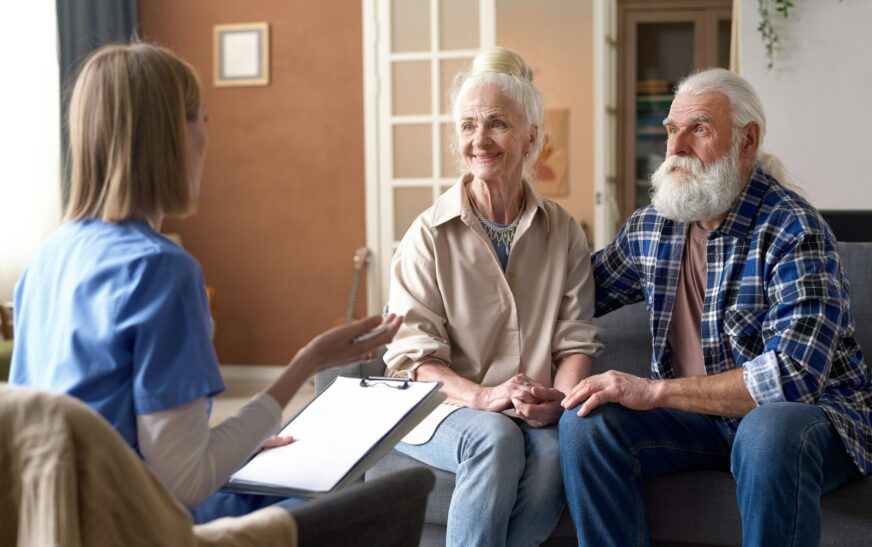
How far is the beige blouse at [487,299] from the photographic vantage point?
2352 mm

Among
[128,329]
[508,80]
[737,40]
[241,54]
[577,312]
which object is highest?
[241,54]

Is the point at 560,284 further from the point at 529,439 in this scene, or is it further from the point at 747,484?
the point at 747,484

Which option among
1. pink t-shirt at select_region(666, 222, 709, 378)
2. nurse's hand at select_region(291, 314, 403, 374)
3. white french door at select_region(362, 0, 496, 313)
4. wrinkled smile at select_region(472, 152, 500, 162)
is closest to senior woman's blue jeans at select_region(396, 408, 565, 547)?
pink t-shirt at select_region(666, 222, 709, 378)

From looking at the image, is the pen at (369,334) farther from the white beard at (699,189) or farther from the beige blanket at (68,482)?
the white beard at (699,189)

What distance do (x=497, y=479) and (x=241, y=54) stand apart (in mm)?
4502

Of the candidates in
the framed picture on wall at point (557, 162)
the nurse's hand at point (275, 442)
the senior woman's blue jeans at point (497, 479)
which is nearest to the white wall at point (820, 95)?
the senior woman's blue jeans at point (497, 479)

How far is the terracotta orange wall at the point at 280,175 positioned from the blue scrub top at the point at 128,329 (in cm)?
457

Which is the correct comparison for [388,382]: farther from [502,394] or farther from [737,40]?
[737,40]

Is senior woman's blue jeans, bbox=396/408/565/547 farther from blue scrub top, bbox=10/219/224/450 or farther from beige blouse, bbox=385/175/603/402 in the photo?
blue scrub top, bbox=10/219/224/450

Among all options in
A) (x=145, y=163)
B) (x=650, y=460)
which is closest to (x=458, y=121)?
(x=650, y=460)

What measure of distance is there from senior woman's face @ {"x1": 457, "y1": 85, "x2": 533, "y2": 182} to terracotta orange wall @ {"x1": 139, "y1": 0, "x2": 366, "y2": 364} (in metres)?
3.35

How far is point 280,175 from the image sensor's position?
5945mm

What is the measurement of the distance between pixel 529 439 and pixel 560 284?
428 millimetres

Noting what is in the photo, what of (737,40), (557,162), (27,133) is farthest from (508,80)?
(557,162)
